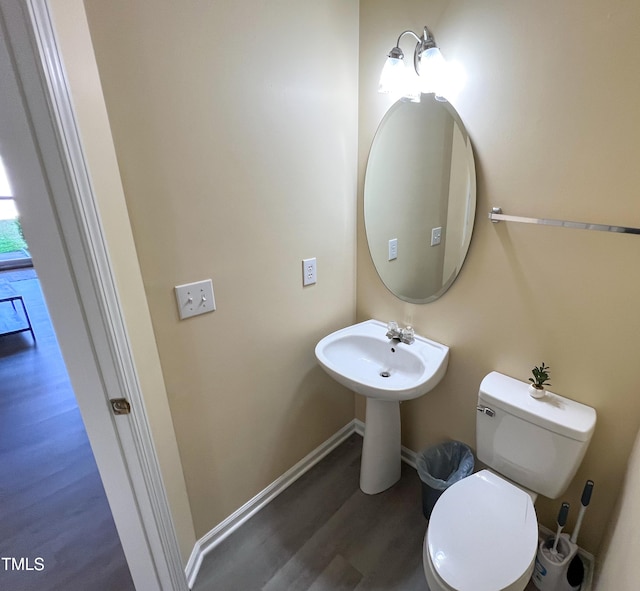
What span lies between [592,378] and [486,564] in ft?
2.29

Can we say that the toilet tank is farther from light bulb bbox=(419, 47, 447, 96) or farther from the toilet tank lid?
light bulb bbox=(419, 47, 447, 96)

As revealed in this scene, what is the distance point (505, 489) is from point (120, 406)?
4.26 ft

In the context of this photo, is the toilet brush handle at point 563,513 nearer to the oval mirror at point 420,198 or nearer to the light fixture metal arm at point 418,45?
the oval mirror at point 420,198

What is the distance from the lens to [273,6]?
1138 mm

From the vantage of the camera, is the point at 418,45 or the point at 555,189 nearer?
the point at 555,189

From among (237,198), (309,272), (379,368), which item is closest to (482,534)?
(379,368)

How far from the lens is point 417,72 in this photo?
1296 millimetres

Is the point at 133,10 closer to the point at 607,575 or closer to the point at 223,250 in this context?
the point at 223,250

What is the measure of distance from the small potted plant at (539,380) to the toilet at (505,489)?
0.09ft

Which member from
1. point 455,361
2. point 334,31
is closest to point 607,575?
point 455,361

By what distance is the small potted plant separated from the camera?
1220mm

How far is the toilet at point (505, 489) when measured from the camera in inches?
38.6

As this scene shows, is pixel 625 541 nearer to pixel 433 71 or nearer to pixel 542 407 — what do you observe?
pixel 542 407

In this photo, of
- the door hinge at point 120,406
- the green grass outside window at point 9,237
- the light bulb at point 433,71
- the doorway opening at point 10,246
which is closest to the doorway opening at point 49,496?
the door hinge at point 120,406
